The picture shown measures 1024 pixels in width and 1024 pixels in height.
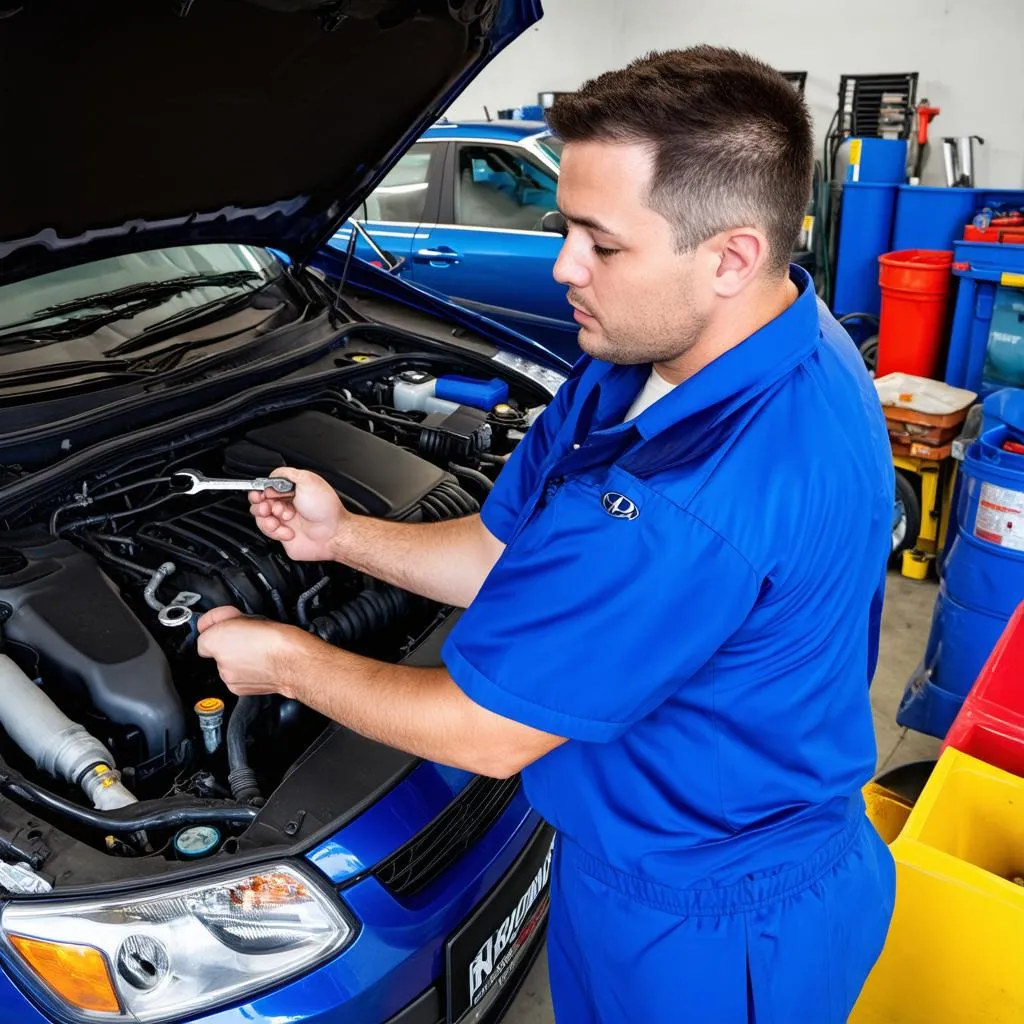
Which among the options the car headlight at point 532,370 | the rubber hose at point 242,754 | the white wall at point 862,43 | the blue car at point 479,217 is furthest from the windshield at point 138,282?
the white wall at point 862,43

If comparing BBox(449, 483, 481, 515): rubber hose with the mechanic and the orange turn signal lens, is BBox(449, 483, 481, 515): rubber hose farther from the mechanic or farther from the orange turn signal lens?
the orange turn signal lens

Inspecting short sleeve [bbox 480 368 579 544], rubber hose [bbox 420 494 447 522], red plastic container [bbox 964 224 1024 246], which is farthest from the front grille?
red plastic container [bbox 964 224 1024 246]

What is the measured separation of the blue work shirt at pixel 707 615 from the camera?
894 mm

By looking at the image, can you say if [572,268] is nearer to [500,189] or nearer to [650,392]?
[650,392]

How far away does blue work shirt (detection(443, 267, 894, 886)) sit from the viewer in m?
0.89

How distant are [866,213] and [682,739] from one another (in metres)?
4.63

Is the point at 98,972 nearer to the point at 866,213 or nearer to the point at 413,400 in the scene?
the point at 413,400

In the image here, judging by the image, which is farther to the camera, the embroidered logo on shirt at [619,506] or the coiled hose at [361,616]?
the coiled hose at [361,616]

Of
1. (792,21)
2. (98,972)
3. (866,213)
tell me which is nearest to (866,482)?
(98,972)

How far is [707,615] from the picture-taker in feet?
2.94

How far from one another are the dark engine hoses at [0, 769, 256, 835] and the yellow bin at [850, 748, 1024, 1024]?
106cm

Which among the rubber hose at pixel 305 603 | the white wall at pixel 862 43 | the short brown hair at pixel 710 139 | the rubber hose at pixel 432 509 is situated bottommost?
the rubber hose at pixel 305 603

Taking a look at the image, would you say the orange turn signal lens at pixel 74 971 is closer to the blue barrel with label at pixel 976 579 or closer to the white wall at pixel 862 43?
the blue barrel with label at pixel 976 579

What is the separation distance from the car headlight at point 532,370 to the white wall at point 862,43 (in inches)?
143
